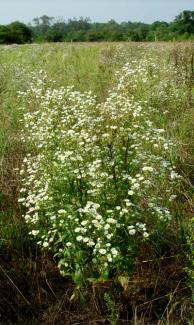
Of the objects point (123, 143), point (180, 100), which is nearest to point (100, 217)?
point (123, 143)

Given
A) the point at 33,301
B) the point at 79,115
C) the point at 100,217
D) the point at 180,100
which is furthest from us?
the point at 180,100

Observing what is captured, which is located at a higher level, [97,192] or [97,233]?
[97,192]

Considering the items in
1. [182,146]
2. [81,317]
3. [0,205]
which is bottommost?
[81,317]

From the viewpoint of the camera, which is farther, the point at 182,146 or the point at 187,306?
the point at 182,146

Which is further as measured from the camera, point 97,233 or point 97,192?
point 97,192

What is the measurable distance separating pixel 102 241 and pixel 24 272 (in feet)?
3.07

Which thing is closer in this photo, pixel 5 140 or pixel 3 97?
pixel 5 140

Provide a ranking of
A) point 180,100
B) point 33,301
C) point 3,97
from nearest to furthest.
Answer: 1. point 33,301
2. point 180,100
3. point 3,97

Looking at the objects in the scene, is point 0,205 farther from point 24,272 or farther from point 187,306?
point 187,306

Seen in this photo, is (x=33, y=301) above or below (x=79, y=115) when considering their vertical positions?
below

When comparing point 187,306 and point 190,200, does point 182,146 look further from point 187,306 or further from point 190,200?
point 187,306

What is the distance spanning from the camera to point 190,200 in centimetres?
405

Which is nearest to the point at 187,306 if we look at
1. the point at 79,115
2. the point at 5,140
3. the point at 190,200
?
the point at 190,200

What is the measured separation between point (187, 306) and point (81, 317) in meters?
0.75
